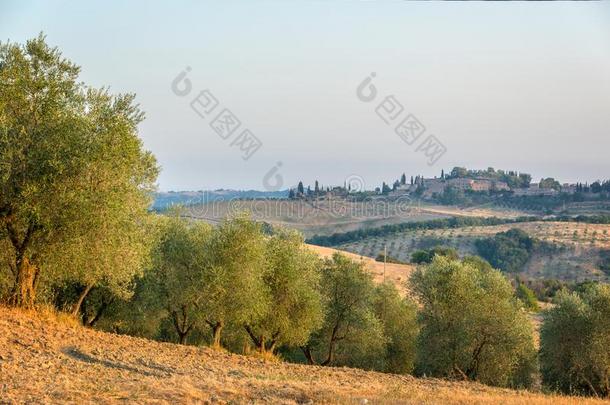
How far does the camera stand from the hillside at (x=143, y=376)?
12.0 meters

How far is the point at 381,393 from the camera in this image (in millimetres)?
16047

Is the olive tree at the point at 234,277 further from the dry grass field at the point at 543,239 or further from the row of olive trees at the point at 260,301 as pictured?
the dry grass field at the point at 543,239

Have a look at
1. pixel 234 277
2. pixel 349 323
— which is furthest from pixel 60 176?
pixel 349 323

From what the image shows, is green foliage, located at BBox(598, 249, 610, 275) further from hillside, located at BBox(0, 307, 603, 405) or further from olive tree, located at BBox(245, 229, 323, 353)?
hillside, located at BBox(0, 307, 603, 405)

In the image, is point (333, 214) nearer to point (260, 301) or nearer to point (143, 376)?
point (260, 301)

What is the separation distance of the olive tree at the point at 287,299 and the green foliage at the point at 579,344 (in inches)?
585

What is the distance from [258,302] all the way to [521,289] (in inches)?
2222

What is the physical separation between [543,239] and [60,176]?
117 m

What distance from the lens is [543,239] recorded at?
11788 centimetres

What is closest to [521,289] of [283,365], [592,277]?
[592,277]

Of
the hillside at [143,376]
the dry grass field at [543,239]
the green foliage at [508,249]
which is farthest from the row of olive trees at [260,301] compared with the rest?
the green foliage at [508,249]

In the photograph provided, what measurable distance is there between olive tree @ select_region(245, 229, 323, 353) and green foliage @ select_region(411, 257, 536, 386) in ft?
26.0

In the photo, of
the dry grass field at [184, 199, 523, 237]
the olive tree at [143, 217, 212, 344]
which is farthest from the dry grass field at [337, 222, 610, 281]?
the olive tree at [143, 217, 212, 344]

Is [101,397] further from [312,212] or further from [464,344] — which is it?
[312,212]
